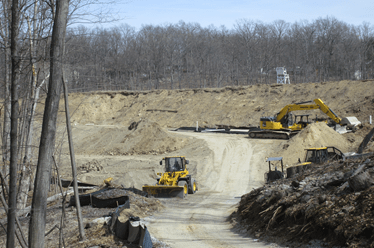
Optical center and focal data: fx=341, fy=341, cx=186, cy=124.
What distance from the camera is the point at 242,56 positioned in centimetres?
7144

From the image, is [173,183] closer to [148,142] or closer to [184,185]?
[184,185]

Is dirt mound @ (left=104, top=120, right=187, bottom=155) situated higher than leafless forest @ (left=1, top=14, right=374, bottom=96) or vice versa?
leafless forest @ (left=1, top=14, right=374, bottom=96)

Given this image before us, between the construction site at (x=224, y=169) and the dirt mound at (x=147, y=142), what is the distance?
12 centimetres

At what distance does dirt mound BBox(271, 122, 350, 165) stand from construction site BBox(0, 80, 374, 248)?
0.32 ft

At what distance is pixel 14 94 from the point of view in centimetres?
683

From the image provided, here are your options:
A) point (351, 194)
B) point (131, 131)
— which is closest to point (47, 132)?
point (351, 194)

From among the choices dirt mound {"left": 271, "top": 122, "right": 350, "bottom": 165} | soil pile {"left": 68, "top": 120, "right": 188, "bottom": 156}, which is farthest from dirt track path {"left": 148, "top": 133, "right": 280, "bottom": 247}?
soil pile {"left": 68, "top": 120, "right": 188, "bottom": 156}

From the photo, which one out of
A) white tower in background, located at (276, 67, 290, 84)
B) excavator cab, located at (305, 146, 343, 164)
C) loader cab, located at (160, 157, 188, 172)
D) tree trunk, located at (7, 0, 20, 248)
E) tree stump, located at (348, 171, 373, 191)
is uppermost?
white tower in background, located at (276, 67, 290, 84)

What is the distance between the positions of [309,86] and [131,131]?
24277 millimetres

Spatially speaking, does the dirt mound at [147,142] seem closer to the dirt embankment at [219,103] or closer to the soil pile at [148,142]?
the soil pile at [148,142]

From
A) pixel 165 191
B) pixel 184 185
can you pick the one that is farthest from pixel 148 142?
pixel 165 191

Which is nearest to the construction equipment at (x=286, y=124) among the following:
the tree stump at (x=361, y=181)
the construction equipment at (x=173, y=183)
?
the construction equipment at (x=173, y=183)

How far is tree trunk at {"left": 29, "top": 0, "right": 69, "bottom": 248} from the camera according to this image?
6285 mm

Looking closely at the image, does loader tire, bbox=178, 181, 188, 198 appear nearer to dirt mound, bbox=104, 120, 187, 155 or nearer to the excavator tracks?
dirt mound, bbox=104, 120, 187, 155
